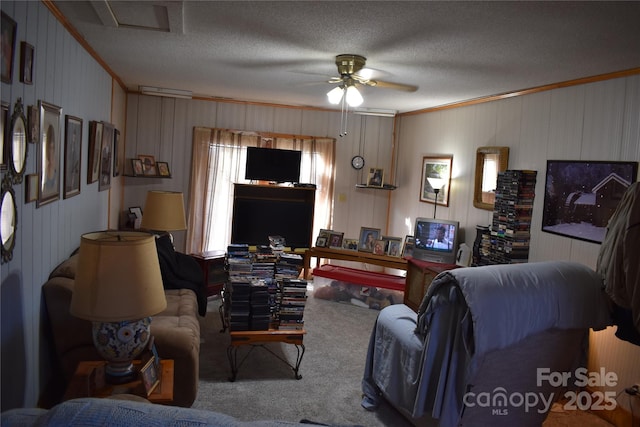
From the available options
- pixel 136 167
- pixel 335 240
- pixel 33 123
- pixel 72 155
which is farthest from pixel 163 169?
pixel 33 123

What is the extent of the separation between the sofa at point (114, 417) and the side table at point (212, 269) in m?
4.53

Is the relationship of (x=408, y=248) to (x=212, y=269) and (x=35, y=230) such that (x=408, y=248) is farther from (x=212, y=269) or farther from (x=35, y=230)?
(x=35, y=230)

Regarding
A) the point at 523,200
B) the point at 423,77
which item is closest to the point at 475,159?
the point at 523,200

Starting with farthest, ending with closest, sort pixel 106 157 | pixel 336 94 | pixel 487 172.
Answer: pixel 487 172, pixel 106 157, pixel 336 94

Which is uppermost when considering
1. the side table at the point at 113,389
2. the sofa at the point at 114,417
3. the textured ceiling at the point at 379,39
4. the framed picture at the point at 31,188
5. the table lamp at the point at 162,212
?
the textured ceiling at the point at 379,39

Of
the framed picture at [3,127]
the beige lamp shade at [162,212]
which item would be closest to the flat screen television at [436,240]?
the beige lamp shade at [162,212]

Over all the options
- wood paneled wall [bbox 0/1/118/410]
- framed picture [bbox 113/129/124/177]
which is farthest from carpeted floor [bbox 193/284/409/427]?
framed picture [bbox 113/129/124/177]

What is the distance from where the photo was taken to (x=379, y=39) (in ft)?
10.5

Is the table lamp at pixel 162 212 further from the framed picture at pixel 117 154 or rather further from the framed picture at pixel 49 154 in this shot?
the framed picture at pixel 49 154

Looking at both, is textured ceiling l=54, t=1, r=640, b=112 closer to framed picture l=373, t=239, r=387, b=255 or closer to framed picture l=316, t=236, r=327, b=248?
framed picture l=373, t=239, r=387, b=255

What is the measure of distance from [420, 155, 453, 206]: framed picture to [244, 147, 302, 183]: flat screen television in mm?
1656

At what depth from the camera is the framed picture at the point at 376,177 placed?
7.02m

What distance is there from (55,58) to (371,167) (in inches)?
196

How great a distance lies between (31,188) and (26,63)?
1.98 feet
